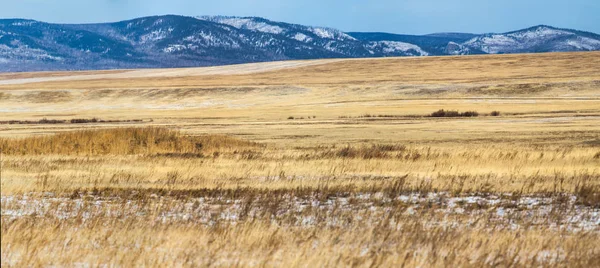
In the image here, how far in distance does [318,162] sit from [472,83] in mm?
71367

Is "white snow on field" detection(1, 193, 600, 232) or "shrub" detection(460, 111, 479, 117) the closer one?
"white snow on field" detection(1, 193, 600, 232)

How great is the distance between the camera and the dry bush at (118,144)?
100 feet

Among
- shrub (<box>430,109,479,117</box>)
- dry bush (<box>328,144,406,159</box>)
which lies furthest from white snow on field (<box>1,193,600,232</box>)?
shrub (<box>430,109,479,117</box>)

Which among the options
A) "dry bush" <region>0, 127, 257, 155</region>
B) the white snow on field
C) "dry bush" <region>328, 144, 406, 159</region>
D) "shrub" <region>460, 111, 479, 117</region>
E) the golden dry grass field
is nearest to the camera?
the golden dry grass field

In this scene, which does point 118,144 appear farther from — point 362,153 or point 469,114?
point 469,114

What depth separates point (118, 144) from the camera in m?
31.4

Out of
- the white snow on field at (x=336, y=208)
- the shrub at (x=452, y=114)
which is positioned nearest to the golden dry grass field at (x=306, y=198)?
the white snow on field at (x=336, y=208)

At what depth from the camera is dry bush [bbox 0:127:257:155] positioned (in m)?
30.5

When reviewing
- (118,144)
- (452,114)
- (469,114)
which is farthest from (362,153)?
(469,114)

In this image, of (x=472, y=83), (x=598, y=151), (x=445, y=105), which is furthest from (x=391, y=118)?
(x=472, y=83)

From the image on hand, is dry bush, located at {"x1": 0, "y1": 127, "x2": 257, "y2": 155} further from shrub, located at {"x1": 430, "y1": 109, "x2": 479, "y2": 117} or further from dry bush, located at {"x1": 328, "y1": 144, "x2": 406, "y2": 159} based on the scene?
shrub, located at {"x1": 430, "y1": 109, "x2": 479, "y2": 117}

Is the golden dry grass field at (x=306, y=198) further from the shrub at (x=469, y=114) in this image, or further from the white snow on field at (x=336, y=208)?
the shrub at (x=469, y=114)

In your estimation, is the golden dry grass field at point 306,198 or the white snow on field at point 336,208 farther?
the white snow on field at point 336,208

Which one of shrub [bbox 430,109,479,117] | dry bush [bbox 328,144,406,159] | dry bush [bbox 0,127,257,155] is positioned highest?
dry bush [bbox 328,144,406,159]
